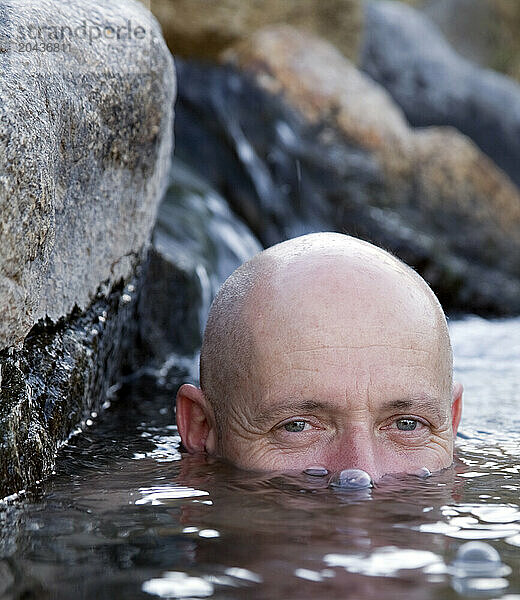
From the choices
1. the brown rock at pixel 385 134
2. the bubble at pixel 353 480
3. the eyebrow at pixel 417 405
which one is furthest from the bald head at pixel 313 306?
the brown rock at pixel 385 134

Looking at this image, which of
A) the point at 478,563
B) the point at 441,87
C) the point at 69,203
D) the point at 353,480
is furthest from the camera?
the point at 441,87

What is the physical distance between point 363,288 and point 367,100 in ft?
22.1

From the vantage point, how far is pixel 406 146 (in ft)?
29.8

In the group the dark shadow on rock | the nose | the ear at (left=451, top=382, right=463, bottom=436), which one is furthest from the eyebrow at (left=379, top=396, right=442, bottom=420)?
the dark shadow on rock

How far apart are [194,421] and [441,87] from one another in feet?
28.6

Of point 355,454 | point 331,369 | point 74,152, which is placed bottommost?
point 355,454

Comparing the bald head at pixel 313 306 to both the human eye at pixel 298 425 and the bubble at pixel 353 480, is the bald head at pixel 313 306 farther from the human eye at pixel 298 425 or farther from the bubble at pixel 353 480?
the bubble at pixel 353 480

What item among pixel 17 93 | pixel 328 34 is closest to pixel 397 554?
pixel 17 93

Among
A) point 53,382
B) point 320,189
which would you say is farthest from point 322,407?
point 320,189

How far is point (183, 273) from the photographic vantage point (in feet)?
16.0

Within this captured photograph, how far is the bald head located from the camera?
2.58 m

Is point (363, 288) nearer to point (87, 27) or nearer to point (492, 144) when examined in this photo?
point (87, 27)

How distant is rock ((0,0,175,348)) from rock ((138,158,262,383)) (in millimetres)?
737

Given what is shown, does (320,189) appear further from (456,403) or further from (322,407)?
(322,407)
